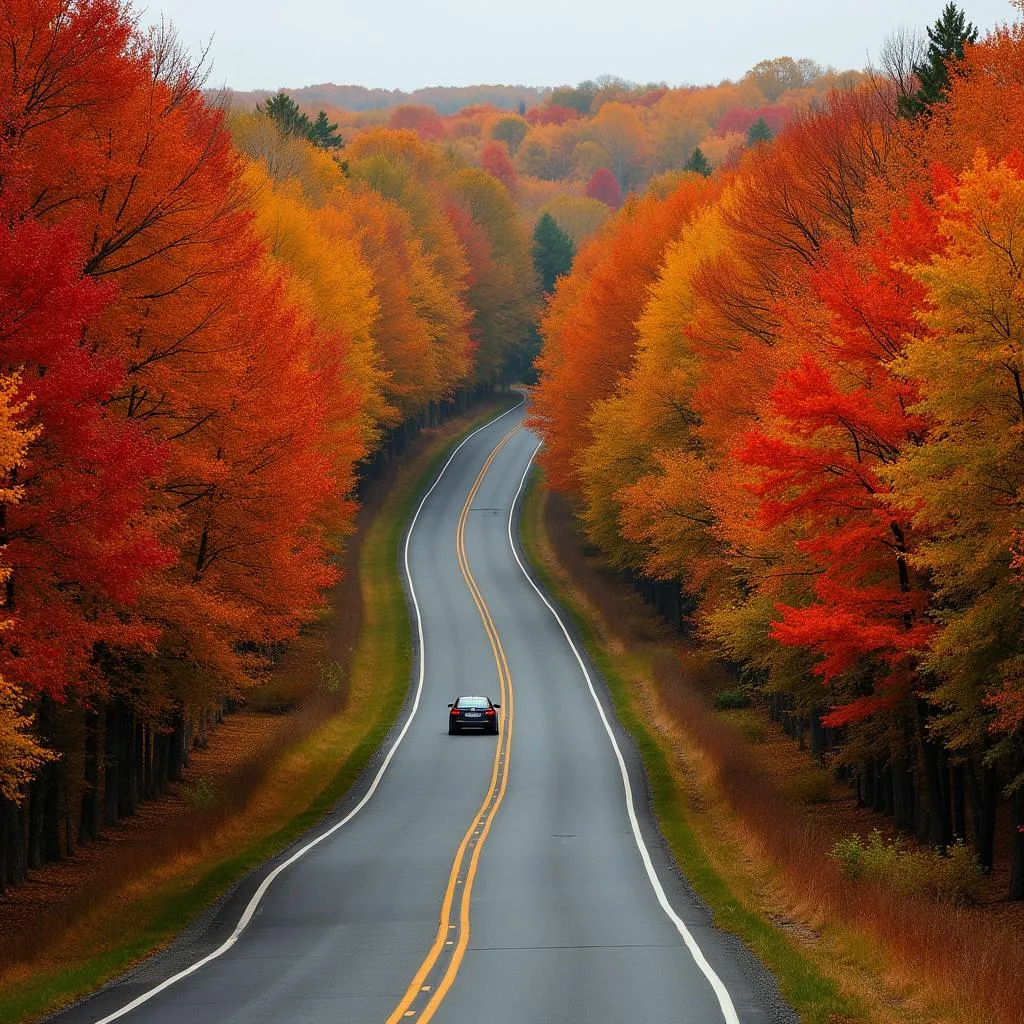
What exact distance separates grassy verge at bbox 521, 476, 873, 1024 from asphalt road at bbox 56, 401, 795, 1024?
0.36 metres

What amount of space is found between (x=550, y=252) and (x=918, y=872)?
391 feet

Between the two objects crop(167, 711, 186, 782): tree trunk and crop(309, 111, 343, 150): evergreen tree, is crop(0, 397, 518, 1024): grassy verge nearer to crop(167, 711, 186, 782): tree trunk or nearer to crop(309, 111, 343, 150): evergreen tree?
crop(167, 711, 186, 782): tree trunk

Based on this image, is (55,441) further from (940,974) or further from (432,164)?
(432,164)

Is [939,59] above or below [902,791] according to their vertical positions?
above

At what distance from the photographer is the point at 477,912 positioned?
2205 centimetres

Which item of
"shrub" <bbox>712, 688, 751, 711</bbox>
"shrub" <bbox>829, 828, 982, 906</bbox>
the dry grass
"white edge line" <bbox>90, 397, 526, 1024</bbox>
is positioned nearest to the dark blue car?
"white edge line" <bbox>90, 397, 526, 1024</bbox>

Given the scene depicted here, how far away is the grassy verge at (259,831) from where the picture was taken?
62.2ft

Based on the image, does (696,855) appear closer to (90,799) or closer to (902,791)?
(902,791)

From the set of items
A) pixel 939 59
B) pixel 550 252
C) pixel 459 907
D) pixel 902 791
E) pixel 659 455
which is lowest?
pixel 902 791

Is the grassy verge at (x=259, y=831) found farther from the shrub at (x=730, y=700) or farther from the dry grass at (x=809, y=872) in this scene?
the shrub at (x=730, y=700)

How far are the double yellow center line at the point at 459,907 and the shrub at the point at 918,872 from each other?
22.7 ft

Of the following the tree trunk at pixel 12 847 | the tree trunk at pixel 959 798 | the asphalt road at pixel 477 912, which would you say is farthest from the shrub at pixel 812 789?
the tree trunk at pixel 12 847

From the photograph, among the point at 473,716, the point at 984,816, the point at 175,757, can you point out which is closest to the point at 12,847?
the point at 175,757

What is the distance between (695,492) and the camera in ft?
147
